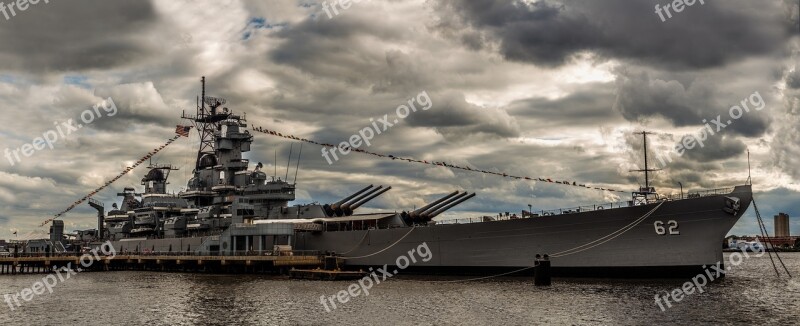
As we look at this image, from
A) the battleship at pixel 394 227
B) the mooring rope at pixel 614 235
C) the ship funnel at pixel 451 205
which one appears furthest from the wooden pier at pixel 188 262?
the mooring rope at pixel 614 235

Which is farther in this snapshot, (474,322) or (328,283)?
(328,283)

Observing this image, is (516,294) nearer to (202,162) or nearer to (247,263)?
(247,263)

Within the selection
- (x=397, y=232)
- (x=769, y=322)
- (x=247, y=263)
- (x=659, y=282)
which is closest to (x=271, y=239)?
(x=247, y=263)

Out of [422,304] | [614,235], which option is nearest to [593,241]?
[614,235]

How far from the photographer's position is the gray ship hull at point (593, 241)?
1443 inches

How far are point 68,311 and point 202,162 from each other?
38124 millimetres

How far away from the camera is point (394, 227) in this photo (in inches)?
1922

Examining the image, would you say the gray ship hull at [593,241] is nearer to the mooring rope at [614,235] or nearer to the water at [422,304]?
the mooring rope at [614,235]

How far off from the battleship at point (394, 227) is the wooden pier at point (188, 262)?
1336 mm

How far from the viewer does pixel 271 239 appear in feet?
181

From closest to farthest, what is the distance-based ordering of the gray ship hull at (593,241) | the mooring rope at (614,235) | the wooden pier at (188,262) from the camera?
the gray ship hull at (593,241) → the mooring rope at (614,235) → the wooden pier at (188,262)

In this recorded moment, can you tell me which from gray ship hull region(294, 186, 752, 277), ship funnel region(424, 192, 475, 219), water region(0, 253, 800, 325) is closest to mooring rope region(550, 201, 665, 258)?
gray ship hull region(294, 186, 752, 277)

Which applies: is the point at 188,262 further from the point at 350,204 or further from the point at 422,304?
the point at 422,304

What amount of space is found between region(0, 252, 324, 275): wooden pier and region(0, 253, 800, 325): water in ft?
20.2
